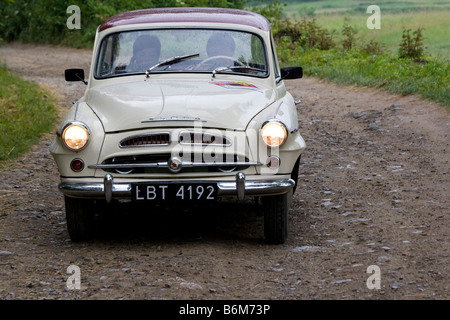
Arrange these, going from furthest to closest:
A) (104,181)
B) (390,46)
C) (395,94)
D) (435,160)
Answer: (390,46), (395,94), (435,160), (104,181)

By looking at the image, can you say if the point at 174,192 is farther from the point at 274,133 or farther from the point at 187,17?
the point at 187,17

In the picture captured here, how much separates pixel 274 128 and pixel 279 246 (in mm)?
868

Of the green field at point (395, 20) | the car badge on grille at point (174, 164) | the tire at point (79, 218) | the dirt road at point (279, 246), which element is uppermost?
the car badge on grille at point (174, 164)

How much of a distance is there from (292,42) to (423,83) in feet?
32.3

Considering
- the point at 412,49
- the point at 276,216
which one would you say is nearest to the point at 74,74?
the point at 276,216

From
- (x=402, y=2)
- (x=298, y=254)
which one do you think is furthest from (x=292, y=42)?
(x=298, y=254)

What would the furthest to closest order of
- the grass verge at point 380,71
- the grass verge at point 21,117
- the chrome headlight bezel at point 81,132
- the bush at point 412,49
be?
the bush at point 412,49, the grass verge at point 380,71, the grass verge at point 21,117, the chrome headlight bezel at point 81,132

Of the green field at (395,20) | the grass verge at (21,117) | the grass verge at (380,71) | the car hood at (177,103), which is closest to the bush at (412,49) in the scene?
the green field at (395,20)

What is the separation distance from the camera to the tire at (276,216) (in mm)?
5604

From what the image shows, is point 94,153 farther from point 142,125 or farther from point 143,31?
point 143,31

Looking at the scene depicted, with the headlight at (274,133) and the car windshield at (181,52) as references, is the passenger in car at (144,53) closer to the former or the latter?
the car windshield at (181,52)

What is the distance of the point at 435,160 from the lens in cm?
867

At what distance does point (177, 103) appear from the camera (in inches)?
224

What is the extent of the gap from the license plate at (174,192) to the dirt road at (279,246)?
0.41m
